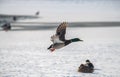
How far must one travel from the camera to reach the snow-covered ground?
32.2m

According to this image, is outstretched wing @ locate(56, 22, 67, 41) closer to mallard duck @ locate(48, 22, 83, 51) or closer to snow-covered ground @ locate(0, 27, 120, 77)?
mallard duck @ locate(48, 22, 83, 51)

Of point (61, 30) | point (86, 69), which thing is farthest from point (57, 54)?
point (61, 30)

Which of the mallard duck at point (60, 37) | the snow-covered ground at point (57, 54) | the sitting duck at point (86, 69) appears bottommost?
the snow-covered ground at point (57, 54)

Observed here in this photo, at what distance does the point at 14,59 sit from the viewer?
1538 inches

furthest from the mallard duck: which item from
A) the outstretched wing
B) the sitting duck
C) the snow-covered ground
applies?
the sitting duck

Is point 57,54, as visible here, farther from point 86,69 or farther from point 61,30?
point 61,30

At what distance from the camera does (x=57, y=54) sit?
4169 cm

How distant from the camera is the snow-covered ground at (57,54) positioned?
32.2m

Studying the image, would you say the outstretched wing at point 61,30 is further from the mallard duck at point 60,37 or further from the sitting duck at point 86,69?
the sitting duck at point 86,69

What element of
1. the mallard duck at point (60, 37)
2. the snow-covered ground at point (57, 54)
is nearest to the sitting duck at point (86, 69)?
the snow-covered ground at point (57, 54)

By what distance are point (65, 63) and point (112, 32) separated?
2356 cm

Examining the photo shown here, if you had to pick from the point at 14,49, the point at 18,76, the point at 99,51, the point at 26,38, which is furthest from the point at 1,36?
the point at 18,76

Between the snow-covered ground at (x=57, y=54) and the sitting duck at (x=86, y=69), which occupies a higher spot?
the sitting duck at (x=86, y=69)

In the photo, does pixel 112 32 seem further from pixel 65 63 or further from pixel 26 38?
pixel 65 63
